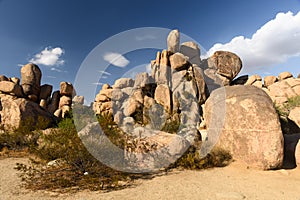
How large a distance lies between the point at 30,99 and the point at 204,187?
21131 mm

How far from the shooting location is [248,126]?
22.0 feet

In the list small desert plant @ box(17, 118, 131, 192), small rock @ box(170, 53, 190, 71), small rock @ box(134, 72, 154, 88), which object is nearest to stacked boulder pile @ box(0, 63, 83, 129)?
small desert plant @ box(17, 118, 131, 192)

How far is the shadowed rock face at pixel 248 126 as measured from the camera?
6262 mm

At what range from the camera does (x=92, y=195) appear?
4.47 m

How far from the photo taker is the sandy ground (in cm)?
439

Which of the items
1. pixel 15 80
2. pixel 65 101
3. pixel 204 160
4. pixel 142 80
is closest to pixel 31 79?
pixel 15 80

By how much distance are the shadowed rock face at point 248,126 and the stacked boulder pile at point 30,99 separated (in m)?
9.56

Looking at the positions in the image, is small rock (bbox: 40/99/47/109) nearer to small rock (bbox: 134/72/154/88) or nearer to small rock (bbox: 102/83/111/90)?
small rock (bbox: 102/83/111/90)

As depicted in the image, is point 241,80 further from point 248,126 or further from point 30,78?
point 30,78

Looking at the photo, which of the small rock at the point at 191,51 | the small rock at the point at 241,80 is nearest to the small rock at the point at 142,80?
the small rock at the point at 191,51

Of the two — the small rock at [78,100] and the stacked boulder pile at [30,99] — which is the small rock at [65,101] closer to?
the stacked boulder pile at [30,99]

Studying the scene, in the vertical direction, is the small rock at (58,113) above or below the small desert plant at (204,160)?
above

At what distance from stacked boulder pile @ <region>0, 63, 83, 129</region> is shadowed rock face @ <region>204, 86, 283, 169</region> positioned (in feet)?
31.4

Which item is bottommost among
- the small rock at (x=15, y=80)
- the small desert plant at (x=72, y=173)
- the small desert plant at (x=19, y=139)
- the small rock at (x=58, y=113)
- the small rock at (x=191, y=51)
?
the small desert plant at (x=72, y=173)
